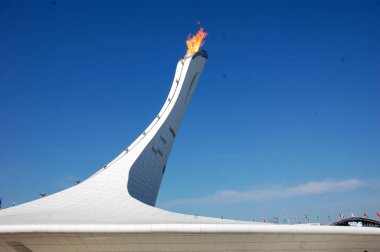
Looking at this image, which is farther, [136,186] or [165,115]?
[165,115]

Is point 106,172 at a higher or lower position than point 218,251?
higher

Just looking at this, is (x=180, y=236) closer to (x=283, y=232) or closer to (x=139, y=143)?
(x=283, y=232)

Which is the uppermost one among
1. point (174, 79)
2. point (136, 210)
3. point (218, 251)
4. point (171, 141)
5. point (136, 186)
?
point (174, 79)

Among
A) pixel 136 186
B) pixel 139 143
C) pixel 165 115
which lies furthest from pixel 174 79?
pixel 136 186

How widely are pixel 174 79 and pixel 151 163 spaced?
11989 mm

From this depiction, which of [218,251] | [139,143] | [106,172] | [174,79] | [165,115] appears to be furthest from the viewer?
[174,79]

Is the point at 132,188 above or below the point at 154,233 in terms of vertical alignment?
above

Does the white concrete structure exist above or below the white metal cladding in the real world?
below

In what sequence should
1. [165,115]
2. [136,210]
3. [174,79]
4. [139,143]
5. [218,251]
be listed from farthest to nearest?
[174,79] < [165,115] < [139,143] < [136,210] < [218,251]

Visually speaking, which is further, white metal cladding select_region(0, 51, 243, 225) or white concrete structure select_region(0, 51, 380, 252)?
white metal cladding select_region(0, 51, 243, 225)

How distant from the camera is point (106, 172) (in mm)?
26922

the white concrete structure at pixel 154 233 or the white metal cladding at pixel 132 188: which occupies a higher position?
the white metal cladding at pixel 132 188

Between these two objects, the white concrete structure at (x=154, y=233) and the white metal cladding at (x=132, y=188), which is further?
the white metal cladding at (x=132, y=188)

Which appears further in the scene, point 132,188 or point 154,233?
point 132,188
